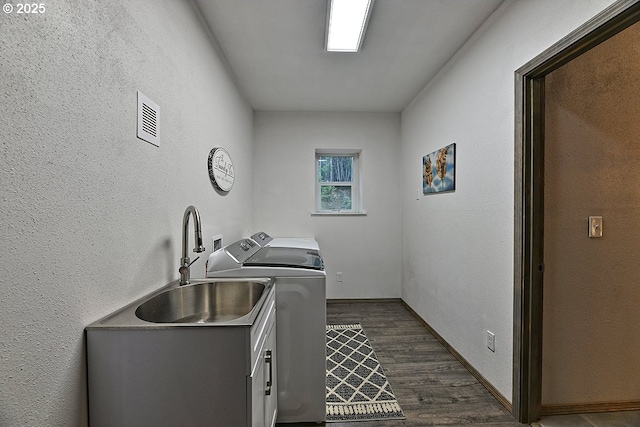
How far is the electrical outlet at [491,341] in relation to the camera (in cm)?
196

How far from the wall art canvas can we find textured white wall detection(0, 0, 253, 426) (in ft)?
6.88

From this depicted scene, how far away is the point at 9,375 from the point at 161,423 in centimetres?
44

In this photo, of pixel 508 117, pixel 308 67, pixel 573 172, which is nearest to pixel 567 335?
pixel 573 172

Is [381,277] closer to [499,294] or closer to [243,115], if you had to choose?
[499,294]

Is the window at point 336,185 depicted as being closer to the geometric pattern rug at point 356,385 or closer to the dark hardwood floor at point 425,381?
the dark hardwood floor at point 425,381

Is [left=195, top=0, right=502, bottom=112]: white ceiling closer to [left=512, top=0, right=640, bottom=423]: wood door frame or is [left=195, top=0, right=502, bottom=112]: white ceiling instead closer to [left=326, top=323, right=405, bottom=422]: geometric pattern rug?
[left=512, top=0, right=640, bottom=423]: wood door frame

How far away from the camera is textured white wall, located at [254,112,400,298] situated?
384 cm

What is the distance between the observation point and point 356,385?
2.06 metres

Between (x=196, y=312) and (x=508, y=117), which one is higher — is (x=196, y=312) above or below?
Answer: below

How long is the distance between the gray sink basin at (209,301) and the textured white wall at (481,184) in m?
1.51

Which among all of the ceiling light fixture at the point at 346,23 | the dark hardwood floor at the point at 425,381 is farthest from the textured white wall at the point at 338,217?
the ceiling light fixture at the point at 346,23

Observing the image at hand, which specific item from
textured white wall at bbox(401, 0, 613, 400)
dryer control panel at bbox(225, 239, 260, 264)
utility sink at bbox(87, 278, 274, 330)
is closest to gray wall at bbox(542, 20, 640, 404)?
textured white wall at bbox(401, 0, 613, 400)

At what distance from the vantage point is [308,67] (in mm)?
2639

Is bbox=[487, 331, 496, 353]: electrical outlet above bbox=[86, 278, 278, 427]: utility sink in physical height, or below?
below
